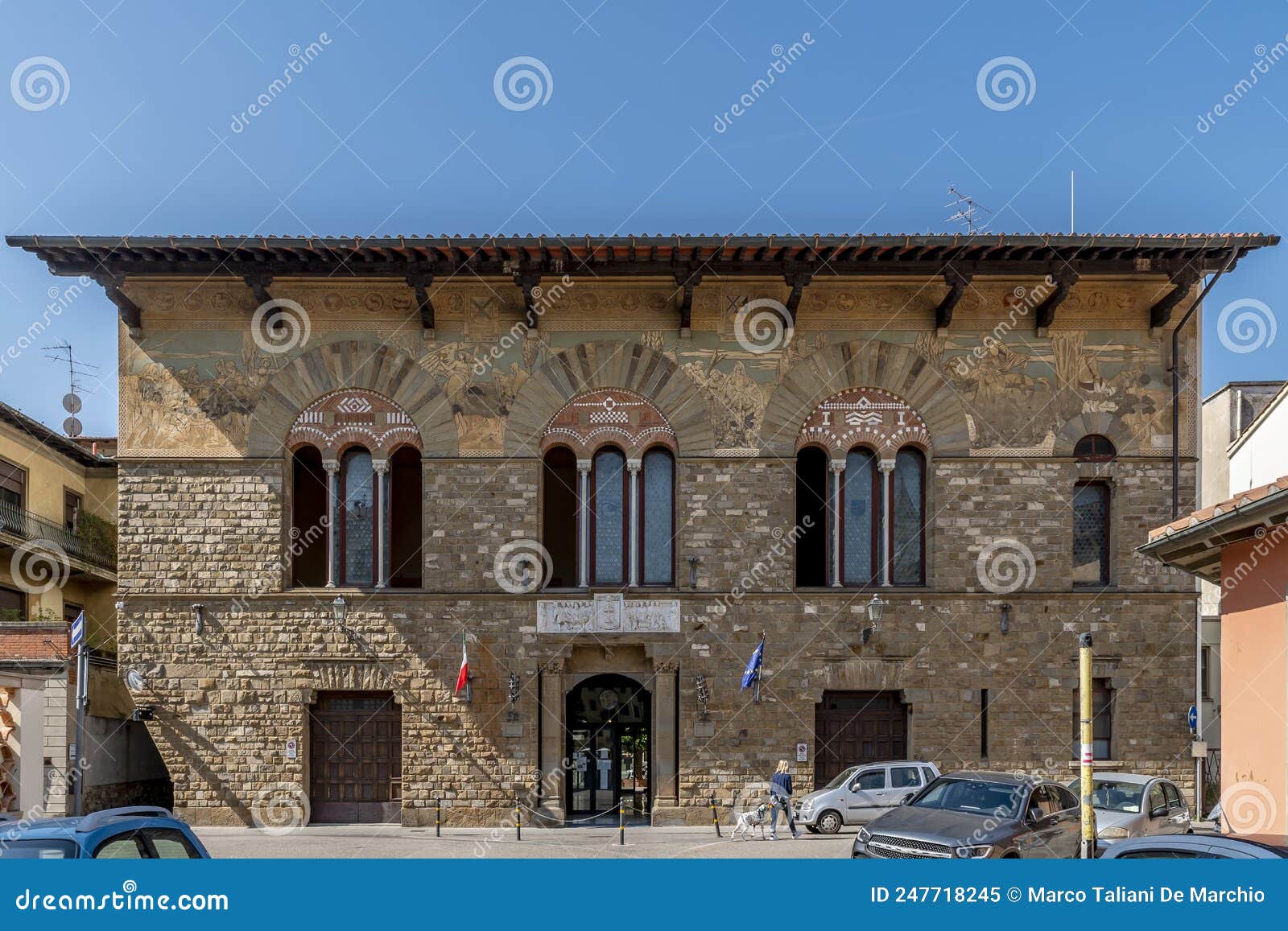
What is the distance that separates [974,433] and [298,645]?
13.9 meters

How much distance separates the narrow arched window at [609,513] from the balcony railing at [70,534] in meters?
16.4

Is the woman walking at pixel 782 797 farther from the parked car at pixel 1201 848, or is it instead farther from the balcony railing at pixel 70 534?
the balcony railing at pixel 70 534

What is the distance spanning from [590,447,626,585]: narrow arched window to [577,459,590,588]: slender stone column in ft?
0.51

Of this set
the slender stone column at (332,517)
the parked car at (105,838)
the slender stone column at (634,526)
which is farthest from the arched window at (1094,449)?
the parked car at (105,838)

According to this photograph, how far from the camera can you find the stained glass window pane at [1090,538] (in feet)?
70.2

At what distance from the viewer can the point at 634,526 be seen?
21344mm

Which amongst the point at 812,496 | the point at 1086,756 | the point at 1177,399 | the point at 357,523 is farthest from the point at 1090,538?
the point at 357,523

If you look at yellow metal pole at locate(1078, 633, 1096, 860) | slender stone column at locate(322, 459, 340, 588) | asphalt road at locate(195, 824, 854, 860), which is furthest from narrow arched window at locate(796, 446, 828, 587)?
yellow metal pole at locate(1078, 633, 1096, 860)

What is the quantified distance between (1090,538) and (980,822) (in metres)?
10.0

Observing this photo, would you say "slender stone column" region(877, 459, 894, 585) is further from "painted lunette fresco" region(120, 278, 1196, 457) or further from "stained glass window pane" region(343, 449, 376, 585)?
Result: "stained glass window pane" region(343, 449, 376, 585)

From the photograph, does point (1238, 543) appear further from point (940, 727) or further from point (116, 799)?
point (116, 799)

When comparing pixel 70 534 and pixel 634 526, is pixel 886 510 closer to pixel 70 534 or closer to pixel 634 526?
pixel 634 526

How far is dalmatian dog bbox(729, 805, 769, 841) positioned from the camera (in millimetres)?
19109


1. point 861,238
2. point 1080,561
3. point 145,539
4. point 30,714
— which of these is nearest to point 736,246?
point 861,238
